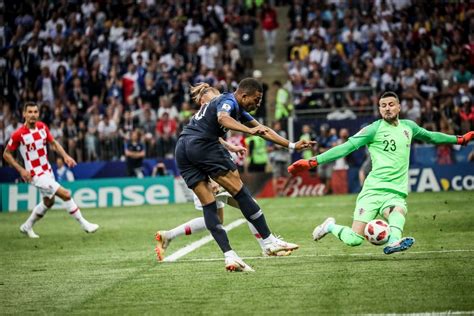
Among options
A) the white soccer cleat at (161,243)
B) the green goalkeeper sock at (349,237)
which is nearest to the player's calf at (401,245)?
the green goalkeeper sock at (349,237)

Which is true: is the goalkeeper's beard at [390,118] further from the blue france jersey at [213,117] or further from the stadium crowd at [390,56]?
the stadium crowd at [390,56]

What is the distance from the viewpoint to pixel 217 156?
408 inches

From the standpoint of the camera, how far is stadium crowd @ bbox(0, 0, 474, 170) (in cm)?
2781

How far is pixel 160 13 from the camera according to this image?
3322cm

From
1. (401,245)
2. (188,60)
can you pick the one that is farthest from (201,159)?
(188,60)

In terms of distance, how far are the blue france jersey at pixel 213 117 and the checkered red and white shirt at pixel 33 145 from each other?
6801 millimetres

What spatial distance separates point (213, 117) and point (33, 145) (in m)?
7.37

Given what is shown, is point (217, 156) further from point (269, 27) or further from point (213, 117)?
point (269, 27)

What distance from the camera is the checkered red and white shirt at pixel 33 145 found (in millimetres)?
16781

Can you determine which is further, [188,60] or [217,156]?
[188,60]

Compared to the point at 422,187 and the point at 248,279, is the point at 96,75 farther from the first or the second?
the point at 248,279

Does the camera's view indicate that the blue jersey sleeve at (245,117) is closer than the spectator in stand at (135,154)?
Yes

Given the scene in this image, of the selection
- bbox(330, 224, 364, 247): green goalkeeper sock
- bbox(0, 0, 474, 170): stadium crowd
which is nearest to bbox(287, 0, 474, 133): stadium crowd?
bbox(0, 0, 474, 170): stadium crowd

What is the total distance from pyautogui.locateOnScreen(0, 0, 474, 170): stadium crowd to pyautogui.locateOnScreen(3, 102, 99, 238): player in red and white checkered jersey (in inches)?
402
